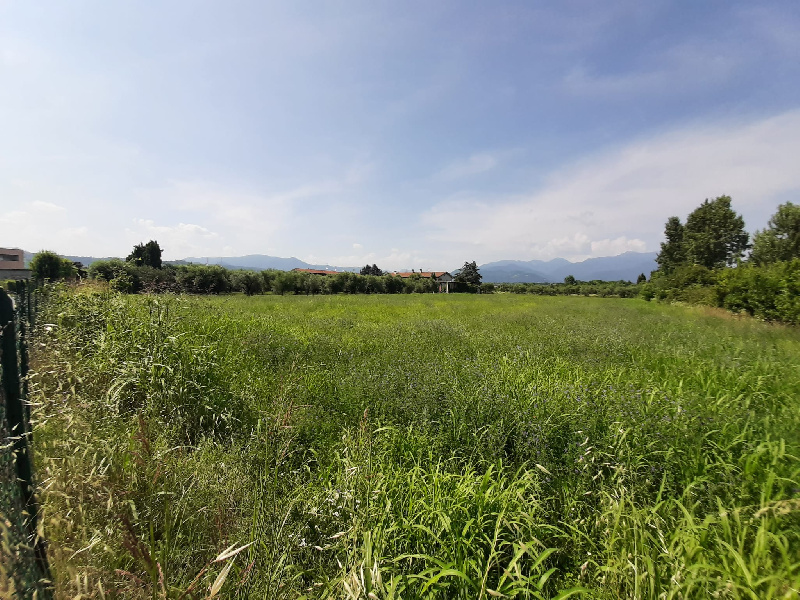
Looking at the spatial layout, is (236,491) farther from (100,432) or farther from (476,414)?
(476,414)

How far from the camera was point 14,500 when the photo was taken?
184 centimetres

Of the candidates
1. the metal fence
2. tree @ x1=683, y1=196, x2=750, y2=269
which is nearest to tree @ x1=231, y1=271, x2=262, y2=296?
the metal fence

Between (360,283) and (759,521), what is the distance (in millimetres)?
69950

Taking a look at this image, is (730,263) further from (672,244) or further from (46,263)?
(46,263)

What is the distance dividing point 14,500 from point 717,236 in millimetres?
66559

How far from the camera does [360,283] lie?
2800 inches

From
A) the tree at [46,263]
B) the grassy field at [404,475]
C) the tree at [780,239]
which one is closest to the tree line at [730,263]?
the tree at [780,239]

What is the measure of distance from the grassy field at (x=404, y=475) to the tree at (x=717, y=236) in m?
54.8

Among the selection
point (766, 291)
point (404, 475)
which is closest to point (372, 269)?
point (766, 291)

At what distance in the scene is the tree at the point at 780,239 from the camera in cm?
3541

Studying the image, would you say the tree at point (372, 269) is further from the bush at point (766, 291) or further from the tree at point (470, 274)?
the bush at point (766, 291)

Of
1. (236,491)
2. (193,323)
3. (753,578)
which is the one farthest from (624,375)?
(193,323)

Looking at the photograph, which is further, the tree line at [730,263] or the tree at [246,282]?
the tree at [246,282]

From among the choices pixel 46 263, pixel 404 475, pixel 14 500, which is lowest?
pixel 404 475
